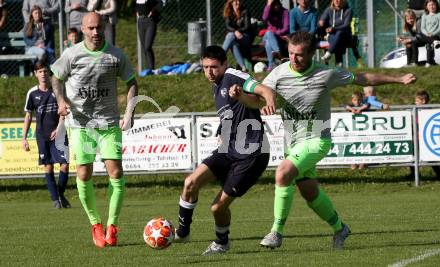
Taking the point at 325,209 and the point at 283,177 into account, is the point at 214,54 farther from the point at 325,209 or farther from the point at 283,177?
the point at 325,209

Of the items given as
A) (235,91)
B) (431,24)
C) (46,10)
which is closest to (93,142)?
(235,91)

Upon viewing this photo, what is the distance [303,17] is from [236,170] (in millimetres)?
12835

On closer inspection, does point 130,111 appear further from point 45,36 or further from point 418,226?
point 45,36

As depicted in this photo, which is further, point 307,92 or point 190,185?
Answer: point 190,185

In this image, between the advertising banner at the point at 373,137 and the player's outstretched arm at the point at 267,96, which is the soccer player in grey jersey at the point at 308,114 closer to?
the player's outstretched arm at the point at 267,96

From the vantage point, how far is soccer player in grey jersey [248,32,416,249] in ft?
31.8

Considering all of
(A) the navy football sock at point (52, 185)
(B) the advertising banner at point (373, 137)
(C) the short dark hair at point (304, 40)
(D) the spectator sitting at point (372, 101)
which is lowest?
(A) the navy football sock at point (52, 185)

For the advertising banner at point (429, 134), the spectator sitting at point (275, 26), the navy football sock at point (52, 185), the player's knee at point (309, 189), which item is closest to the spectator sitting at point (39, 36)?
the spectator sitting at point (275, 26)

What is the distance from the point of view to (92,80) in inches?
431

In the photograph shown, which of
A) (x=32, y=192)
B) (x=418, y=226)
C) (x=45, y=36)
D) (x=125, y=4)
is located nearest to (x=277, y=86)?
(x=418, y=226)

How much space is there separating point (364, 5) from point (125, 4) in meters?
13.1

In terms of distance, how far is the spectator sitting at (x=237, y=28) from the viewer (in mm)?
22312

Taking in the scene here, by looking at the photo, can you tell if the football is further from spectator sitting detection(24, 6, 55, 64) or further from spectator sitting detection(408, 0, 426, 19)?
spectator sitting detection(408, 0, 426, 19)

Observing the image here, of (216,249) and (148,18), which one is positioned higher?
(148,18)
